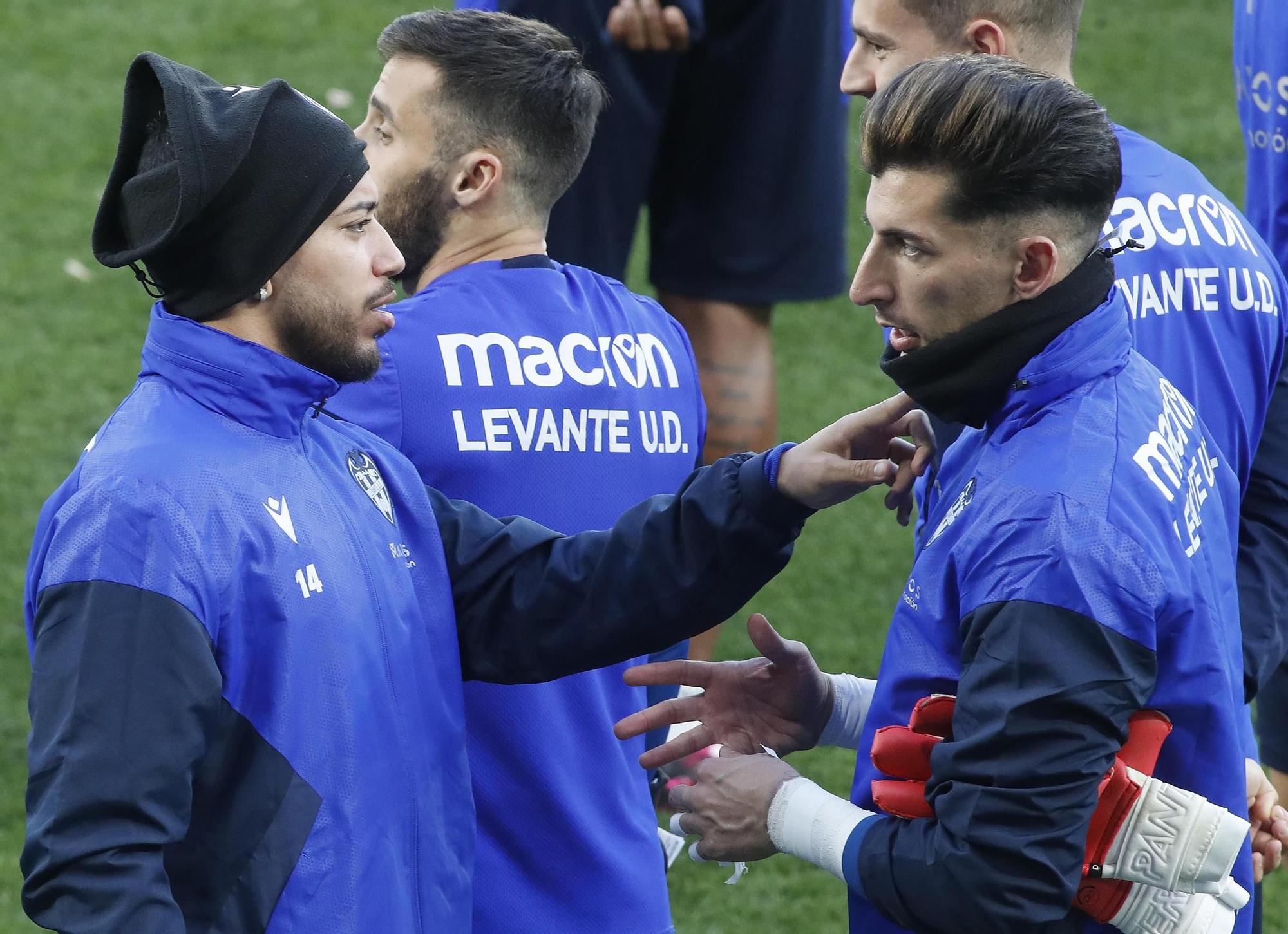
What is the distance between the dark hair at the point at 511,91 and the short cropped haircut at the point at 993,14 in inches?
27.5

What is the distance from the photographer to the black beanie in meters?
2.41

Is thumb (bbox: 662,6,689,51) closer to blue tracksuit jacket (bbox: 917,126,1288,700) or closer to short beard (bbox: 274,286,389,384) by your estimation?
blue tracksuit jacket (bbox: 917,126,1288,700)

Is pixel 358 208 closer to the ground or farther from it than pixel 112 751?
farther from it

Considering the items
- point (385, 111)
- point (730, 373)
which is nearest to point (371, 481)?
point (385, 111)

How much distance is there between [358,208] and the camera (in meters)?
2.69

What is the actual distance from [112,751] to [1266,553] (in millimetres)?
2126

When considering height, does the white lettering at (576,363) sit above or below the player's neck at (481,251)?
below

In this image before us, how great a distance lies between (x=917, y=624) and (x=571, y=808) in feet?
2.82

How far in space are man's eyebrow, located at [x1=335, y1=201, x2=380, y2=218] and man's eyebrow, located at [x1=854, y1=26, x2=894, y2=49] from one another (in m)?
1.16

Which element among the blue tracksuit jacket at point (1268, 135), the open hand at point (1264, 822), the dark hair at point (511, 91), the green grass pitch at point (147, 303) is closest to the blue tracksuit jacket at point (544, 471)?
the dark hair at point (511, 91)

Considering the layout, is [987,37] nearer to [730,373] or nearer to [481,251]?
[481,251]

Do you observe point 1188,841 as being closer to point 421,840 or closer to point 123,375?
point 421,840

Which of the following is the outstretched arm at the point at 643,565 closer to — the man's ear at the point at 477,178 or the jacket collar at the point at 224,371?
the jacket collar at the point at 224,371

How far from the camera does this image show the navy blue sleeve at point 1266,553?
3.24m
